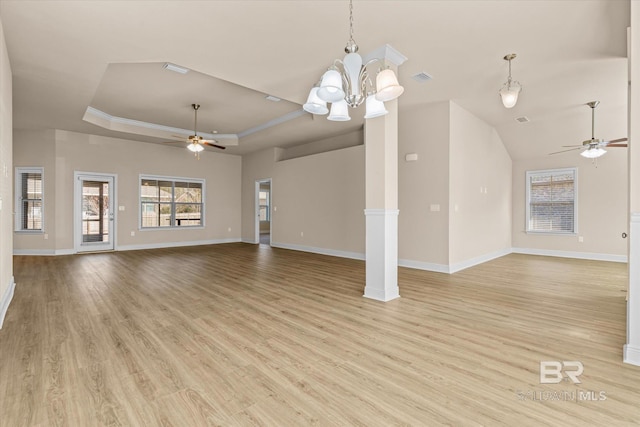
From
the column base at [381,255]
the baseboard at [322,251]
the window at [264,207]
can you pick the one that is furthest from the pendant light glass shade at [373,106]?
the window at [264,207]

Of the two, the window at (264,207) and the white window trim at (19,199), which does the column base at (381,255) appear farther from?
the window at (264,207)

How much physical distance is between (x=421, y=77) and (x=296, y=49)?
1851mm

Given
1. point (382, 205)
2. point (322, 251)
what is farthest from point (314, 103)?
point (322, 251)

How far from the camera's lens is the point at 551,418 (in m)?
1.66

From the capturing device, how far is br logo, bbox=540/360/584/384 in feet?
6.67

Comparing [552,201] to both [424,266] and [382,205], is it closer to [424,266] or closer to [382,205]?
[424,266]

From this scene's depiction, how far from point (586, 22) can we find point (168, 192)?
9.28m

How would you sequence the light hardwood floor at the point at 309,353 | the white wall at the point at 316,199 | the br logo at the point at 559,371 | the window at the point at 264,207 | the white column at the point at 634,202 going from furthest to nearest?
the window at the point at 264,207 < the white wall at the point at 316,199 < the white column at the point at 634,202 < the br logo at the point at 559,371 < the light hardwood floor at the point at 309,353

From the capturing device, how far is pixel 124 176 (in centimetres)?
821

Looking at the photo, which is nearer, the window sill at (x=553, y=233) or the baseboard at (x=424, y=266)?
the baseboard at (x=424, y=266)

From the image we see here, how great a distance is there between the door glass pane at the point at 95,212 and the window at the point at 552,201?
1076 cm

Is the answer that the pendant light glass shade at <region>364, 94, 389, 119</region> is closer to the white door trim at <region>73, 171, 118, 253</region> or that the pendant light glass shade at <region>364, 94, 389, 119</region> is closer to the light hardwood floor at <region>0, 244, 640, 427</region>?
the light hardwood floor at <region>0, 244, 640, 427</region>

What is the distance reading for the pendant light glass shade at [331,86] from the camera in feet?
7.64

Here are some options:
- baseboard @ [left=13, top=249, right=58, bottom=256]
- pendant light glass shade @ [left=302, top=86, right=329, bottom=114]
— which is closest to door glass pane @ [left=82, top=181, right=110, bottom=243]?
baseboard @ [left=13, top=249, right=58, bottom=256]
